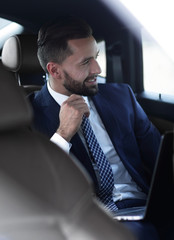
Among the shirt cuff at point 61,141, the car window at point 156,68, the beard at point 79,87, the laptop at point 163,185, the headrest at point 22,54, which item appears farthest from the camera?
the car window at point 156,68

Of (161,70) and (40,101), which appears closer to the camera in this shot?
(40,101)

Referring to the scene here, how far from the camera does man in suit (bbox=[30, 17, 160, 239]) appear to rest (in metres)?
2.09

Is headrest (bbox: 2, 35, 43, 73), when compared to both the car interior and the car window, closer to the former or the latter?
the car window

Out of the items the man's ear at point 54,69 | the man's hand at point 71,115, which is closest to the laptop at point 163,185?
the man's hand at point 71,115

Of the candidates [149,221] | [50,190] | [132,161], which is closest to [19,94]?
[50,190]

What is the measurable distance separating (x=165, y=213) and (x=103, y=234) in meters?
0.56

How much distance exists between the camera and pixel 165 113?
9.18 feet


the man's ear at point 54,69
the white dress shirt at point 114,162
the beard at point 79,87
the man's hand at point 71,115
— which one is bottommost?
the white dress shirt at point 114,162

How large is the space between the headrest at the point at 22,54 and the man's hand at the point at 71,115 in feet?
1.71

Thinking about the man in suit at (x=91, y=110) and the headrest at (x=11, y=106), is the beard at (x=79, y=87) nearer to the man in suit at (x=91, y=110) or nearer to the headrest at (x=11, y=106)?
the man in suit at (x=91, y=110)

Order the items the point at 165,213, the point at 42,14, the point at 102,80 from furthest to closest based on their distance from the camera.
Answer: the point at 102,80
the point at 42,14
the point at 165,213

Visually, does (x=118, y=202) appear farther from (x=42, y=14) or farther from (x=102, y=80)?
(x=102, y=80)

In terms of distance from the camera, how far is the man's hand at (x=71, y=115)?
2.00m

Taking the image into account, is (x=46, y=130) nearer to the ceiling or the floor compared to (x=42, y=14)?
nearer to the floor
